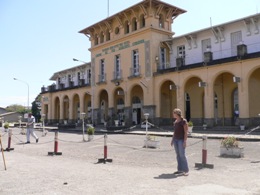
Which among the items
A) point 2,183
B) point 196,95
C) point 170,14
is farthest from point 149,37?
point 2,183

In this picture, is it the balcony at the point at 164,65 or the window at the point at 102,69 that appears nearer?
the balcony at the point at 164,65

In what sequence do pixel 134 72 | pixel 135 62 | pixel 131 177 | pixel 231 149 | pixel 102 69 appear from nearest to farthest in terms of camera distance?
pixel 131 177 → pixel 231 149 → pixel 134 72 → pixel 135 62 → pixel 102 69

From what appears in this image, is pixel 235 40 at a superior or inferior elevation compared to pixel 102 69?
superior

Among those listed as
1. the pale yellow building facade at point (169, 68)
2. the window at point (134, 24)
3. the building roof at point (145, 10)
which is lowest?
the pale yellow building facade at point (169, 68)

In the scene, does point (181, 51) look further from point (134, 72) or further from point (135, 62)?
point (134, 72)

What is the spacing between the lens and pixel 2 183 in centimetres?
700

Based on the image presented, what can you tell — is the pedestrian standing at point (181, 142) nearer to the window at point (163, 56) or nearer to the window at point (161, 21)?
the window at point (163, 56)

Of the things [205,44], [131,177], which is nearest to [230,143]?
[131,177]

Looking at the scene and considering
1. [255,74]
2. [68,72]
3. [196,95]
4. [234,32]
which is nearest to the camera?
[255,74]

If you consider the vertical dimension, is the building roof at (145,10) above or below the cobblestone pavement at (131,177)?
above

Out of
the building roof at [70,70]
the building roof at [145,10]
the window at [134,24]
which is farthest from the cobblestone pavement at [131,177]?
the building roof at [70,70]

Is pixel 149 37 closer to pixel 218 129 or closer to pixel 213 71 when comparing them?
pixel 213 71

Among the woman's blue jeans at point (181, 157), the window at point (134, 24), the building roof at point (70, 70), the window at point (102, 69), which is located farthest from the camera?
the building roof at point (70, 70)

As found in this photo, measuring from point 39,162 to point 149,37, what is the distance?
69.7ft
